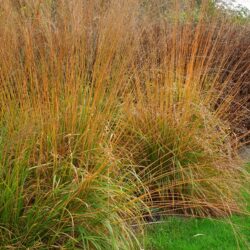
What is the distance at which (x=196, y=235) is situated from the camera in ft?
14.9

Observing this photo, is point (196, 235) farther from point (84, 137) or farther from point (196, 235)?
point (84, 137)

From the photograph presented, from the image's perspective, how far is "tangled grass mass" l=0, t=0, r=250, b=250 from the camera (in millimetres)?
3410

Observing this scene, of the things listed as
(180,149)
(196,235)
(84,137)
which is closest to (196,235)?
(196,235)

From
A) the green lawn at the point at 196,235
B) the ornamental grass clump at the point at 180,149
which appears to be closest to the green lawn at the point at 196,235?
the green lawn at the point at 196,235

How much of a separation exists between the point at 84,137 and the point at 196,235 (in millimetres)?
1349

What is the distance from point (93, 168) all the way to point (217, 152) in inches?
73.1

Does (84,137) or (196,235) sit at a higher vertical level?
(84,137)

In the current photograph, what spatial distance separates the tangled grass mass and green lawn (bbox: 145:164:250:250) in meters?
0.14

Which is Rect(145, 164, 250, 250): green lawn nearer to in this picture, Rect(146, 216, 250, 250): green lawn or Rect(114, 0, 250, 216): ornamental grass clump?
Rect(146, 216, 250, 250): green lawn

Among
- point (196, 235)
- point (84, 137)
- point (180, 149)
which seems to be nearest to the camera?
point (84, 137)

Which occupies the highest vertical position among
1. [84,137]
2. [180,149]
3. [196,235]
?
[84,137]

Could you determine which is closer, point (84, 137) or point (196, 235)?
point (84, 137)

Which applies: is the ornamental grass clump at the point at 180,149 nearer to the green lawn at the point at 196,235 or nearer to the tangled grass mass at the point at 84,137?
the tangled grass mass at the point at 84,137

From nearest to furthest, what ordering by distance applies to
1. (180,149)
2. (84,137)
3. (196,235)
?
1. (84,137)
2. (196,235)
3. (180,149)
